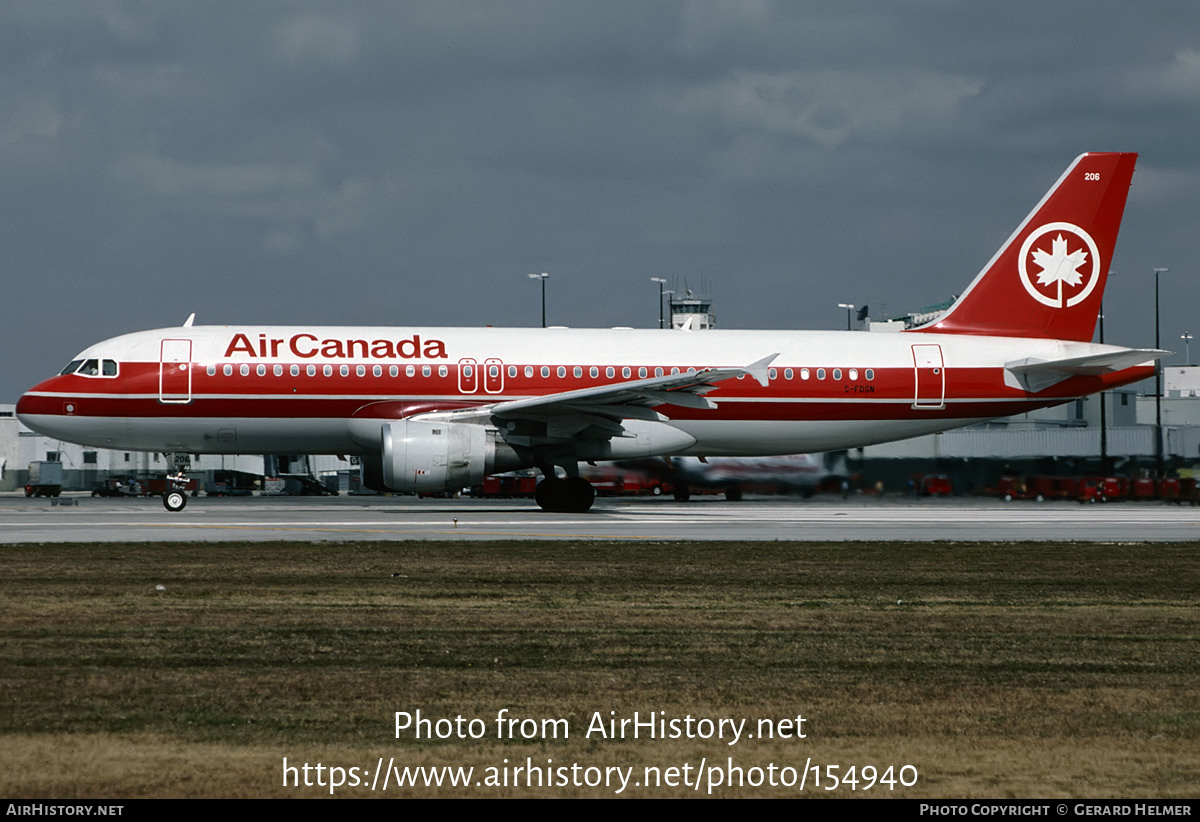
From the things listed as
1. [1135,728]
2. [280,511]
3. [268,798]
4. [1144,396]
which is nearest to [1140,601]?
[1135,728]

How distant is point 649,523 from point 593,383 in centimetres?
536

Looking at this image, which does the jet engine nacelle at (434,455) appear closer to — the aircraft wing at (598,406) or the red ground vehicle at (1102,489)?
the aircraft wing at (598,406)

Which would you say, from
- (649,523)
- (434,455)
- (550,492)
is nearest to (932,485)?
(550,492)

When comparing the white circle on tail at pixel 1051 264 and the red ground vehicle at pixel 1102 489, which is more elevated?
the white circle on tail at pixel 1051 264

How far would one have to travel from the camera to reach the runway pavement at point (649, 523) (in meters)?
23.4

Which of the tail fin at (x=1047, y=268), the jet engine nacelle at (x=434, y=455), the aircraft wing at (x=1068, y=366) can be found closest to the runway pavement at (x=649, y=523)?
the jet engine nacelle at (x=434, y=455)

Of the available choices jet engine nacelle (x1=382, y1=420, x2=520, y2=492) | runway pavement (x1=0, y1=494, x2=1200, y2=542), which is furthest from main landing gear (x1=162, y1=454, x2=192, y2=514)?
jet engine nacelle (x1=382, y1=420, x2=520, y2=492)

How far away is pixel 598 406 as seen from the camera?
3017 centimetres

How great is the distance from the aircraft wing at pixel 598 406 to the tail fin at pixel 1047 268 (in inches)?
305

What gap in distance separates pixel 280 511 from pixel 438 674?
23.1 metres

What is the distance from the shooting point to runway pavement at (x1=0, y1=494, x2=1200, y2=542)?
2342cm

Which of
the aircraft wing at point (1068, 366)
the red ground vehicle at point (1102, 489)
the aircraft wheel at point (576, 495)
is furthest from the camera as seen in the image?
the red ground vehicle at point (1102, 489)

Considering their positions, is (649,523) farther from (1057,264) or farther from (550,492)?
(1057,264)
